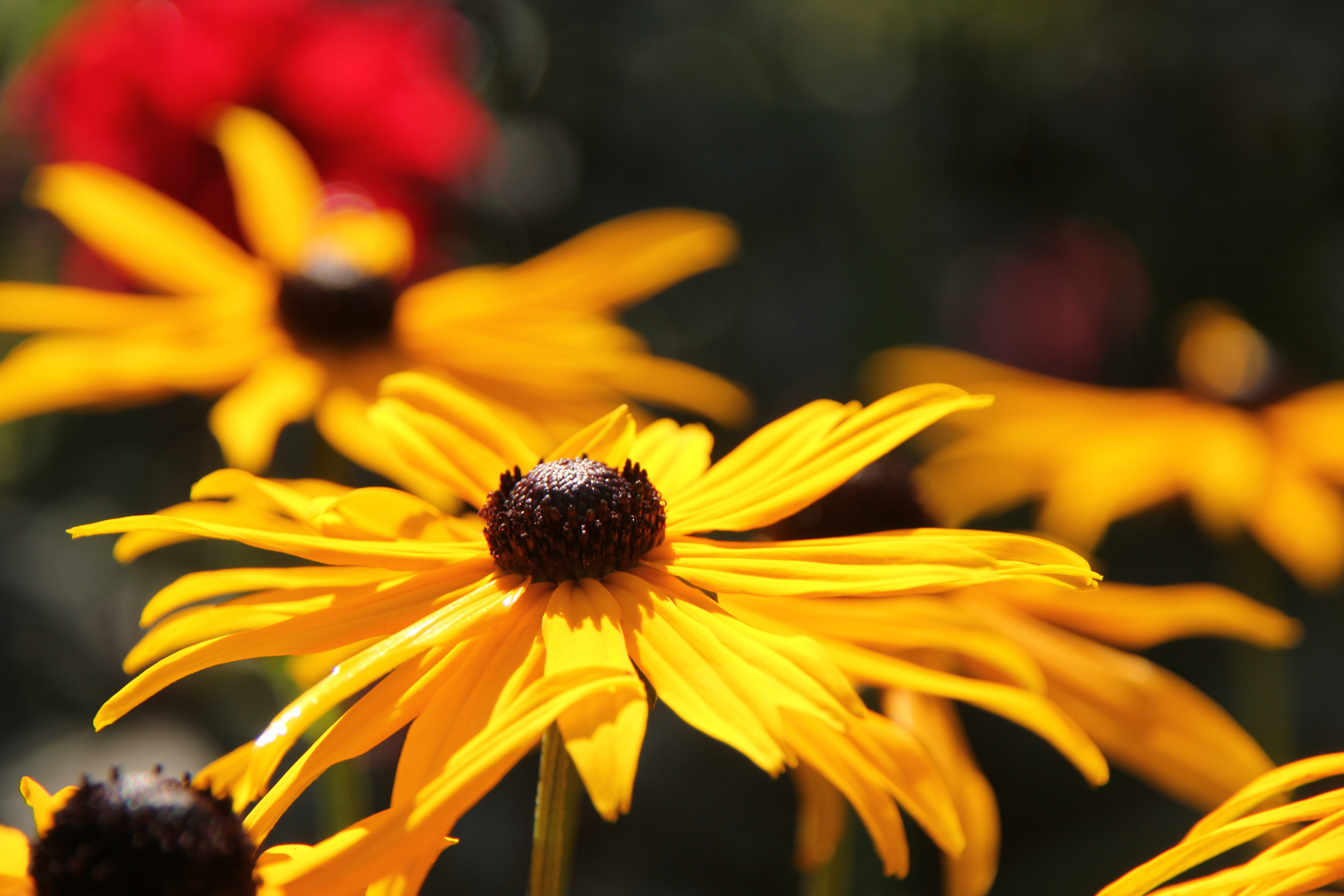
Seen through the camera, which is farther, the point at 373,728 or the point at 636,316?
the point at 636,316

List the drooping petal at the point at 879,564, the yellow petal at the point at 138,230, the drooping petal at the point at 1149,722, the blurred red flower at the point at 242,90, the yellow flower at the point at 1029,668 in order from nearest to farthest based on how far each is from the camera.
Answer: the drooping petal at the point at 879,564
the yellow flower at the point at 1029,668
the drooping petal at the point at 1149,722
the yellow petal at the point at 138,230
the blurred red flower at the point at 242,90

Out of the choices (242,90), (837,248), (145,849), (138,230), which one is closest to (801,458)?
(145,849)

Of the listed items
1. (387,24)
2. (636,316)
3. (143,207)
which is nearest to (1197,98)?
(636,316)

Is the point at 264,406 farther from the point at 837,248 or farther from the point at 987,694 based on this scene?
the point at 837,248

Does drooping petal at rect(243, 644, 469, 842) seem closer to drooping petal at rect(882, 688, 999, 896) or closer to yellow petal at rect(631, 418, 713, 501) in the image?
yellow petal at rect(631, 418, 713, 501)

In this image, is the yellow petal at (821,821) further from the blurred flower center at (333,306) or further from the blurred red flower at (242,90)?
the blurred red flower at (242,90)

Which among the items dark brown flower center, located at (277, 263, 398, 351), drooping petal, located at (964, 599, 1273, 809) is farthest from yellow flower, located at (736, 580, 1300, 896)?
dark brown flower center, located at (277, 263, 398, 351)

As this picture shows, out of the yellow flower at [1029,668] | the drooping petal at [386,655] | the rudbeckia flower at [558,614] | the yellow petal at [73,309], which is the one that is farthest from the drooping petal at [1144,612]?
the yellow petal at [73,309]

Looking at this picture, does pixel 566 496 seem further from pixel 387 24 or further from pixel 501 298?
pixel 387 24

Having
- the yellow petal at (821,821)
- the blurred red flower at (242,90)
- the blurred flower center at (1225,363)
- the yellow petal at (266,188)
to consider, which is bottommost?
the yellow petal at (821,821)
